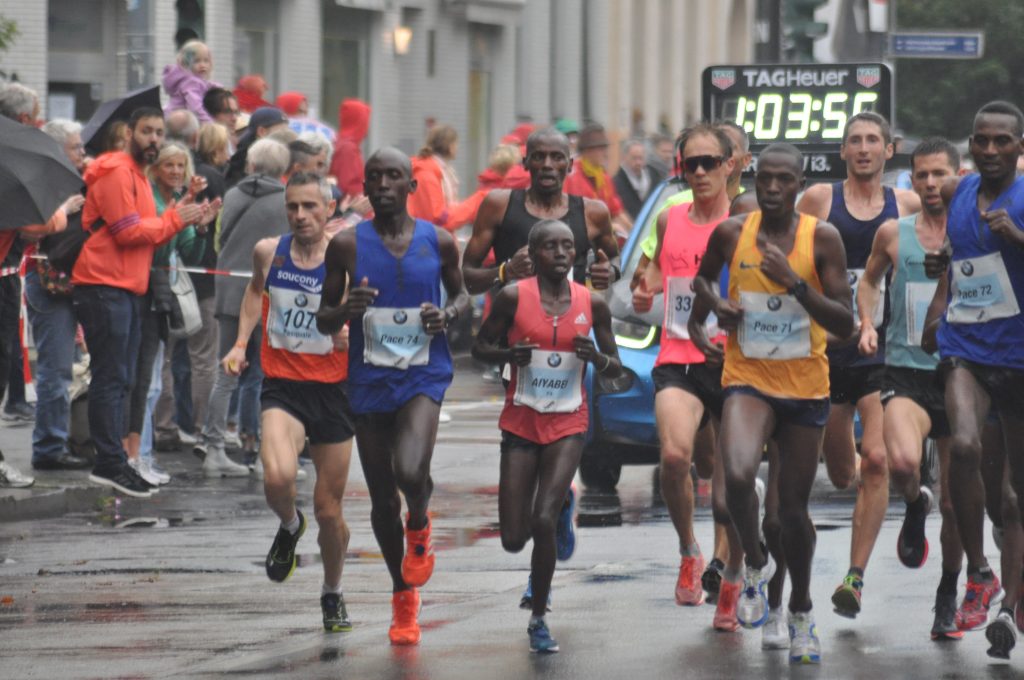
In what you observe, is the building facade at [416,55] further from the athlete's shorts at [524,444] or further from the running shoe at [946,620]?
the running shoe at [946,620]

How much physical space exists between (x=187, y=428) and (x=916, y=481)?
7946mm

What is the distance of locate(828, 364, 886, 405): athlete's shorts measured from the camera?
10591 mm

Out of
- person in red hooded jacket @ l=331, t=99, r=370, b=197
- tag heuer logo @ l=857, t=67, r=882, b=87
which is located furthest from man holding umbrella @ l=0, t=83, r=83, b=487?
person in red hooded jacket @ l=331, t=99, r=370, b=197

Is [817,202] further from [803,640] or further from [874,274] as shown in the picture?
[803,640]

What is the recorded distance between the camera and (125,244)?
14023mm

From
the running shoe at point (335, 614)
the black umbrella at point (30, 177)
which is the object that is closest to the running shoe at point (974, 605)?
the running shoe at point (335, 614)

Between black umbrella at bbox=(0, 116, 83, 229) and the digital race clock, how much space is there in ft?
19.8

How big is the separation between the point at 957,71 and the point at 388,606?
6227 cm

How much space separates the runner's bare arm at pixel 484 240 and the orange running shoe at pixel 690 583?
1465mm

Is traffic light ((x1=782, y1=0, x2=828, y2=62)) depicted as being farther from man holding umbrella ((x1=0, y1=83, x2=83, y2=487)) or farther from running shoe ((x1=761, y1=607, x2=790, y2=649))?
running shoe ((x1=761, y1=607, x2=790, y2=649))

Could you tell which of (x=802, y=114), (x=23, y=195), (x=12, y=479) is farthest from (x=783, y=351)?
(x=802, y=114)

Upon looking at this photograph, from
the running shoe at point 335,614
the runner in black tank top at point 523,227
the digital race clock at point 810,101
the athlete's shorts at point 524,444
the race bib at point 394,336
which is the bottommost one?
the running shoe at point 335,614

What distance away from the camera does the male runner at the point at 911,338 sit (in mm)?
9914

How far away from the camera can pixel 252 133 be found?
56.3 ft
